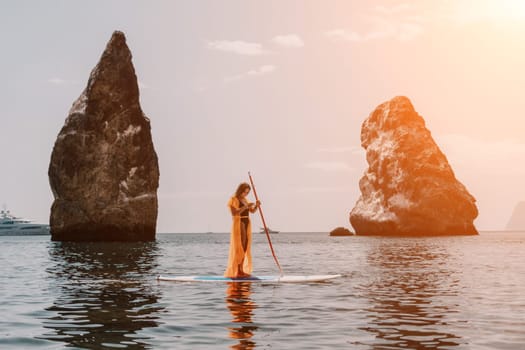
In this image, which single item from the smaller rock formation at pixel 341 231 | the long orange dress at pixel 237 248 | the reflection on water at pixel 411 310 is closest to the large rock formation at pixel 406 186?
the smaller rock formation at pixel 341 231

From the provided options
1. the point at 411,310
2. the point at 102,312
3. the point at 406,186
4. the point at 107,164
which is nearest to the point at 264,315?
the point at 411,310

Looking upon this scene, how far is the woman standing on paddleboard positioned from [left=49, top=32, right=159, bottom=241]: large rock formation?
232 feet

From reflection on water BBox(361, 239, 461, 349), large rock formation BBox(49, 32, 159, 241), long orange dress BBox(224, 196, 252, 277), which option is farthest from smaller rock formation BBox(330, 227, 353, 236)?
long orange dress BBox(224, 196, 252, 277)

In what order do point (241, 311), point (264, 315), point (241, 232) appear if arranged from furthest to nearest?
point (241, 232), point (241, 311), point (264, 315)

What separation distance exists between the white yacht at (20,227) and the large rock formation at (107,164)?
92346mm

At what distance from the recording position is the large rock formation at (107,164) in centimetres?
8906

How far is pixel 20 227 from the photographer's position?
179 metres

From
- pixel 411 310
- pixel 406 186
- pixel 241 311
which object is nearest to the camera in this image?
pixel 241 311

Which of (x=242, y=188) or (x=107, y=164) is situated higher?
(x=107, y=164)

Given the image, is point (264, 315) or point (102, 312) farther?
point (102, 312)

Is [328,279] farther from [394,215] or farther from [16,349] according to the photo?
[394,215]

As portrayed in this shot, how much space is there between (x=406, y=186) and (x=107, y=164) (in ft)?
237

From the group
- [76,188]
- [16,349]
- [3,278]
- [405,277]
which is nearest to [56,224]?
[76,188]

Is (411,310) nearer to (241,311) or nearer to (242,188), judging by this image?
(241,311)
